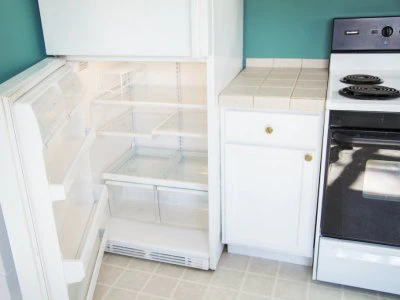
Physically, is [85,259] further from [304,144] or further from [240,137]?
[304,144]

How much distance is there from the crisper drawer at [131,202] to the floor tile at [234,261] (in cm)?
47

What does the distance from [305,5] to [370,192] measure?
1.11 m

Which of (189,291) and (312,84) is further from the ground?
(312,84)

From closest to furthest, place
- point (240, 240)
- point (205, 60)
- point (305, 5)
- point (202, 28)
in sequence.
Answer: point (202, 28), point (205, 60), point (240, 240), point (305, 5)

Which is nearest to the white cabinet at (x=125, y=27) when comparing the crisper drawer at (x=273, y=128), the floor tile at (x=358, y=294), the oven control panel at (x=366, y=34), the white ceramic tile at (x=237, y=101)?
the white ceramic tile at (x=237, y=101)

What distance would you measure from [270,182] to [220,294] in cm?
59

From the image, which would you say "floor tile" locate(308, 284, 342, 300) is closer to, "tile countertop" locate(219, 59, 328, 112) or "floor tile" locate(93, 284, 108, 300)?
"tile countertop" locate(219, 59, 328, 112)

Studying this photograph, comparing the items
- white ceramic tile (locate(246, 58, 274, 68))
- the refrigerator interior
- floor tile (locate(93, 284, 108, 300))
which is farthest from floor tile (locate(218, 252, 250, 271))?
white ceramic tile (locate(246, 58, 274, 68))

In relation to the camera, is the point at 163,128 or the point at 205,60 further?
the point at 163,128

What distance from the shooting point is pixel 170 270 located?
6.82 ft

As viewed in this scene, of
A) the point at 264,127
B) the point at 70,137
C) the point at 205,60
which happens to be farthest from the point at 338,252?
the point at 70,137

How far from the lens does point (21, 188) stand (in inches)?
47.9

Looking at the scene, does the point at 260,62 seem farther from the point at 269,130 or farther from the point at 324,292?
the point at 324,292

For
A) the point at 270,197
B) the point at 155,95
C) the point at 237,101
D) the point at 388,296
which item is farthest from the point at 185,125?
the point at 388,296
